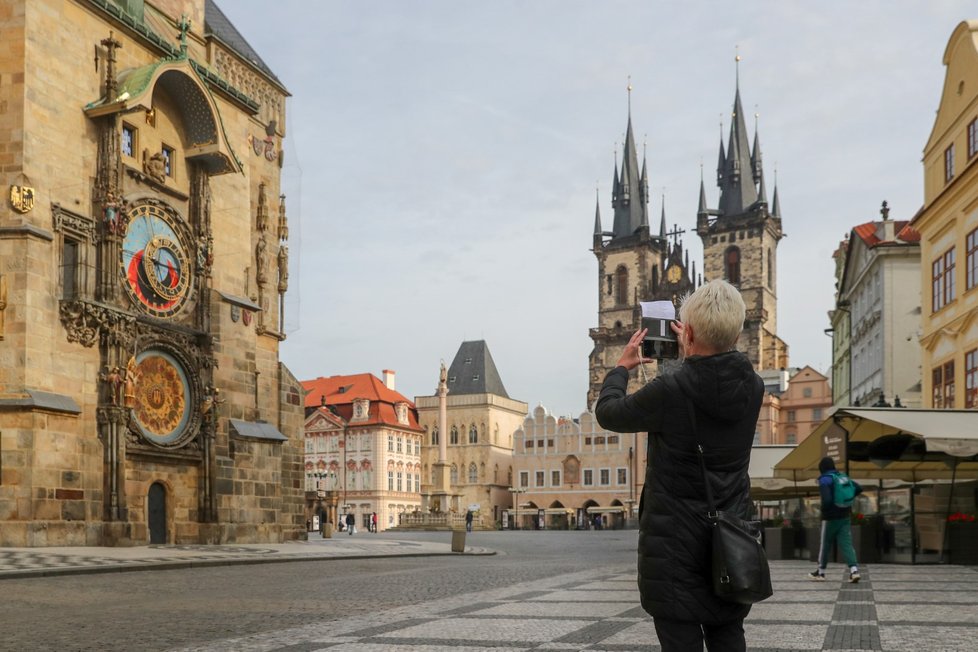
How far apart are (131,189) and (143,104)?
2236 mm

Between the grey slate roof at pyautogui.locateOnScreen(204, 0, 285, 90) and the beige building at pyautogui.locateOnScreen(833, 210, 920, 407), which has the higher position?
the grey slate roof at pyautogui.locateOnScreen(204, 0, 285, 90)

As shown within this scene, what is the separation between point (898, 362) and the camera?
4169 cm

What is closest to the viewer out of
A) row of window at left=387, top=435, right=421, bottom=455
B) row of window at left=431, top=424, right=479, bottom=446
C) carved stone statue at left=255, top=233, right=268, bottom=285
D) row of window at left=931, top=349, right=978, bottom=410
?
row of window at left=931, top=349, right=978, bottom=410

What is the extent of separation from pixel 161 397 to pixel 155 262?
3.21m

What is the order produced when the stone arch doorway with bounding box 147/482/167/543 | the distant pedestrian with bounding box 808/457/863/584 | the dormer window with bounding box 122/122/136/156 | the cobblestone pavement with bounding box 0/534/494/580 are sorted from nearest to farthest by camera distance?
the distant pedestrian with bounding box 808/457/863/584 < the cobblestone pavement with bounding box 0/534/494/580 < the dormer window with bounding box 122/122/136/156 < the stone arch doorway with bounding box 147/482/167/543

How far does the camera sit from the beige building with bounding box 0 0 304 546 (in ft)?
75.4

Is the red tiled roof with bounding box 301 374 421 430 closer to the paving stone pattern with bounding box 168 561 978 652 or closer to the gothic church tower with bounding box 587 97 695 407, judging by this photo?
the gothic church tower with bounding box 587 97 695 407

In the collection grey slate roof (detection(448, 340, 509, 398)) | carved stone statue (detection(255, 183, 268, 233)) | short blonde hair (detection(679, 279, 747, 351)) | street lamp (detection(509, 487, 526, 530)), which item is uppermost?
carved stone statue (detection(255, 183, 268, 233))

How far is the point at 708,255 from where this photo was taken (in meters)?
120

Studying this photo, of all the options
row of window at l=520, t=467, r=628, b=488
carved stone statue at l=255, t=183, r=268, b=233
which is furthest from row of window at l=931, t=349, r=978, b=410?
row of window at l=520, t=467, r=628, b=488

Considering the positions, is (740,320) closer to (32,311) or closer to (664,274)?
(32,311)

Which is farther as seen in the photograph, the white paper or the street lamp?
the street lamp

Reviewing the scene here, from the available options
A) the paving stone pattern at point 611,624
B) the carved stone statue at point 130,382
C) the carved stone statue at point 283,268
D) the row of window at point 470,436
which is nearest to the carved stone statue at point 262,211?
the carved stone statue at point 283,268

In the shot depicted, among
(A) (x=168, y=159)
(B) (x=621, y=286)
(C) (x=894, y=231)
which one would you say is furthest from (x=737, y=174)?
(A) (x=168, y=159)
